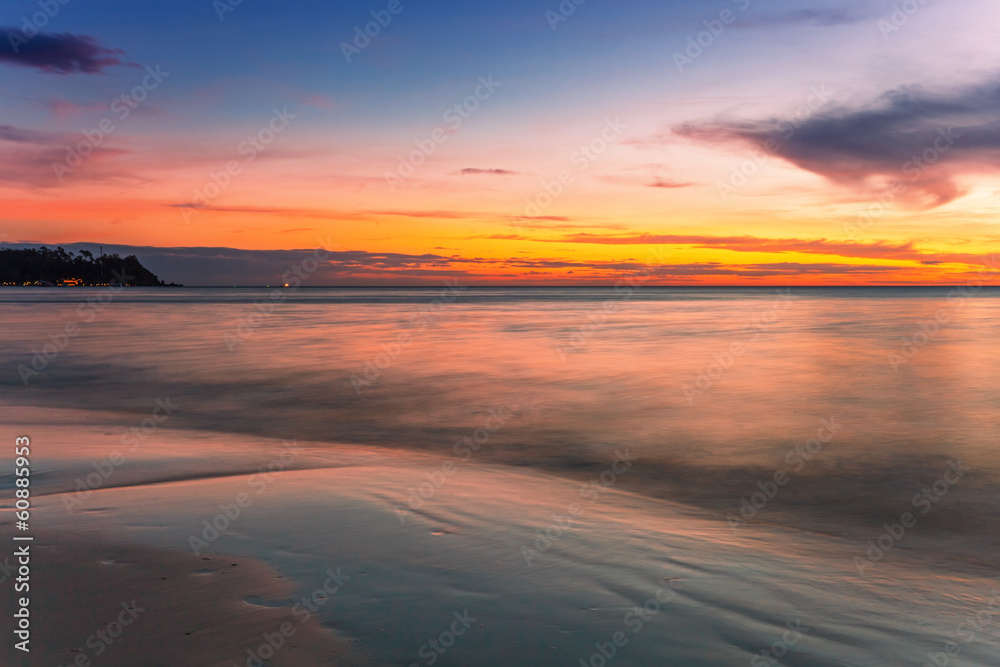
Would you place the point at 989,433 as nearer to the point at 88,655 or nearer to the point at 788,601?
the point at 788,601

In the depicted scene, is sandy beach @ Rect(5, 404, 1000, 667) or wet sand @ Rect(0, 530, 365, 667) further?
sandy beach @ Rect(5, 404, 1000, 667)

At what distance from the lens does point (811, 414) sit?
14266 millimetres

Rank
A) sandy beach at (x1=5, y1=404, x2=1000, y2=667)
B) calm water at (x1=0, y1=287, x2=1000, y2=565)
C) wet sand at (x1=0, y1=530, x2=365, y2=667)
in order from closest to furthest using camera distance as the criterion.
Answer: wet sand at (x1=0, y1=530, x2=365, y2=667) → sandy beach at (x1=5, y1=404, x2=1000, y2=667) → calm water at (x1=0, y1=287, x2=1000, y2=565)

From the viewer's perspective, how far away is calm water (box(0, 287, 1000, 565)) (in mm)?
8789

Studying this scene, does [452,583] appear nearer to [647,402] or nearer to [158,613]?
[158,613]

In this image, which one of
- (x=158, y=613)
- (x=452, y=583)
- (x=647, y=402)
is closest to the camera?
(x=158, y=613)

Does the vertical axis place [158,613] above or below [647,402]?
below

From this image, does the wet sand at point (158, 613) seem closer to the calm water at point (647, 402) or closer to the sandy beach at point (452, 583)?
the sandy beach at point (452, 583)

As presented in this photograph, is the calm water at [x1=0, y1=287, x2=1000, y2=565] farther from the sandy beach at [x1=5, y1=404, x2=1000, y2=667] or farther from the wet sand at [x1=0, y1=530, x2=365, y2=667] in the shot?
the wet sand at [x1=0, y1=530, x2=365, y2=667]

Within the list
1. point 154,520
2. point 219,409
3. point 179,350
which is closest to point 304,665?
point 154,520

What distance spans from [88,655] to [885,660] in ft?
14.7

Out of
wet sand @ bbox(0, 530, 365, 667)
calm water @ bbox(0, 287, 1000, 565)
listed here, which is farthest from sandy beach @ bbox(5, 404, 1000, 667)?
calm water @ bbox(0, 287, 1000, 565)

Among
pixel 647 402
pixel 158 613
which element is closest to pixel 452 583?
pixel 158 613

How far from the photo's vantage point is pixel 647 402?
52.5 feet
